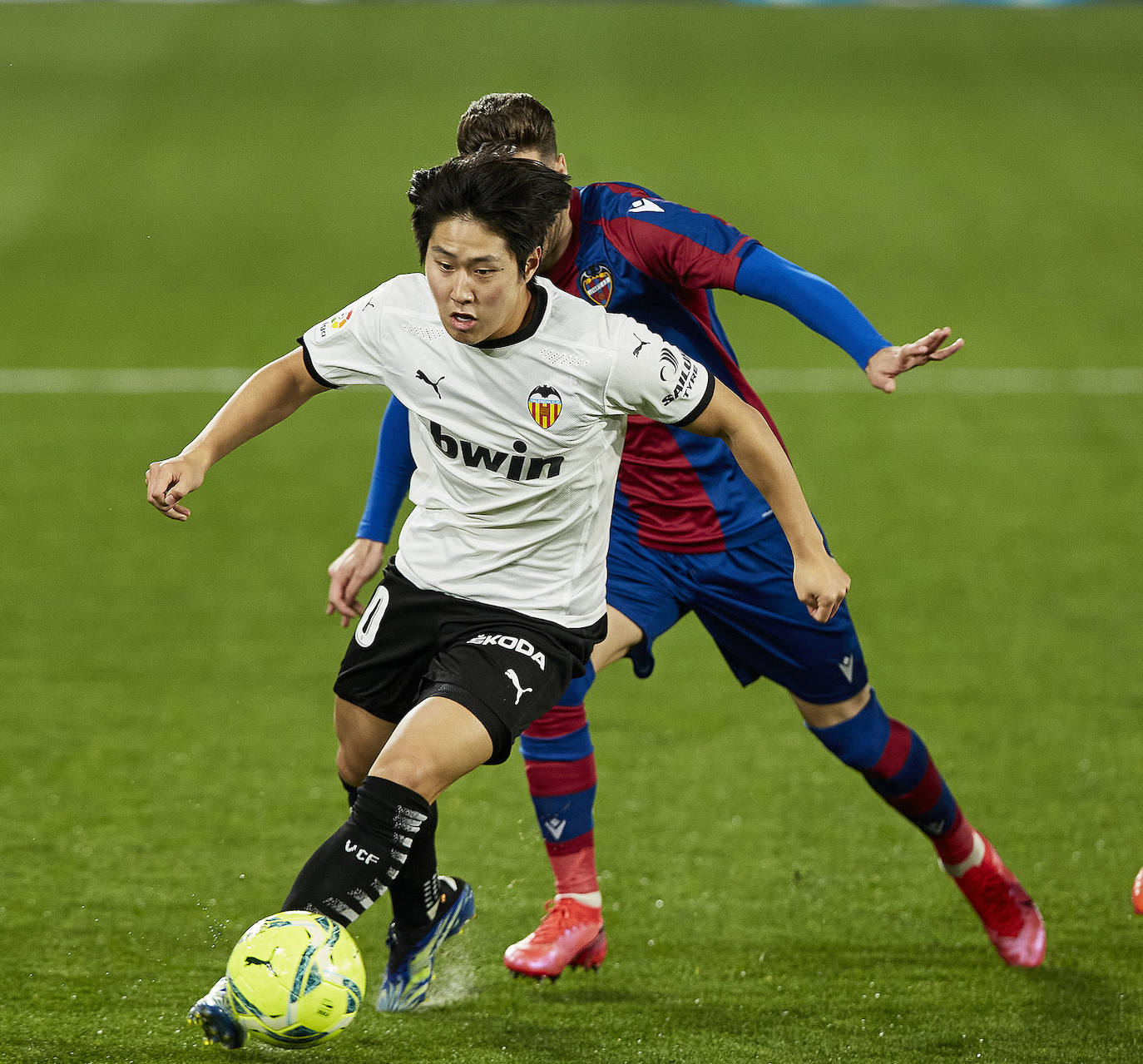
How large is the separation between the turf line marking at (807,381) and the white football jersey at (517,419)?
7.14m

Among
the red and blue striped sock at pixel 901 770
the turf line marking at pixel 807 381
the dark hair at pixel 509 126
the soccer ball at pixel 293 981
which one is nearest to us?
the soccer ball at pixel 293 981

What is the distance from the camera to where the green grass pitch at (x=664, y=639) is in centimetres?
372

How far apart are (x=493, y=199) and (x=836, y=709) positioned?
1655 mm

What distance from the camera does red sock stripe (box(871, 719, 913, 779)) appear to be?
3.93 m

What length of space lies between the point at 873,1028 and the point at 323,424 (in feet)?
22.4

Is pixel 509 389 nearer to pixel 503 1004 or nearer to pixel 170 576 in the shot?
pixel 503 1004

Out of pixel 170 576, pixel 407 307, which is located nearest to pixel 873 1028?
pixel 407 307

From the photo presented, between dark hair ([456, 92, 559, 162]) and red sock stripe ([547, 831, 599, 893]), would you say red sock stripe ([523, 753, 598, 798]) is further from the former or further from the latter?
dark hair ([456, 92, 559, 162])

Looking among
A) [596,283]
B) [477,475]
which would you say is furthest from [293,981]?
[596,283]

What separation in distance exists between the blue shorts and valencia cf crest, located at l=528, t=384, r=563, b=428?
91cm

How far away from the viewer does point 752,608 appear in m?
3.84

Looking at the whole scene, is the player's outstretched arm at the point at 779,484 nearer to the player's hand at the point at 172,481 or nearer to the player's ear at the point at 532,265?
the player's ear at the point at 532,265

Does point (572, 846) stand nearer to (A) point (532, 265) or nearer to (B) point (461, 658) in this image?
(B) point (461, 658)

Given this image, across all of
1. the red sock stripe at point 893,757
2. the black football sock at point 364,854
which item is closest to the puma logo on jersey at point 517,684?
the black football sock at point 364,854
